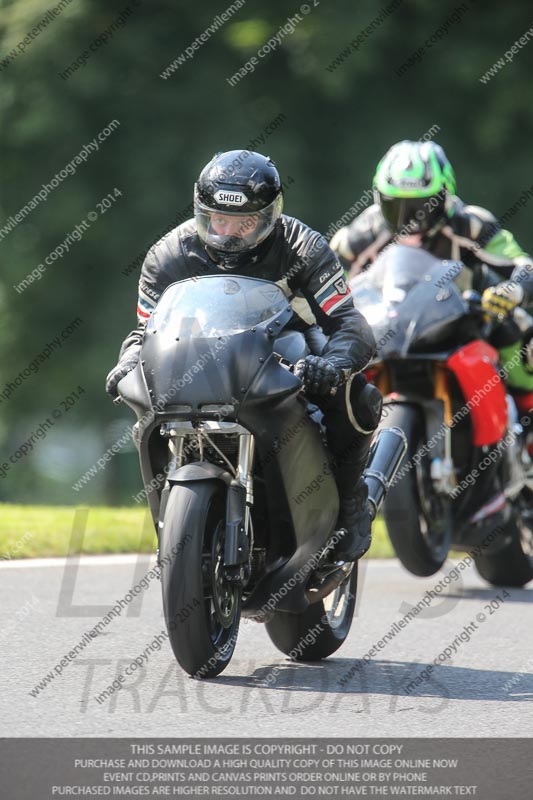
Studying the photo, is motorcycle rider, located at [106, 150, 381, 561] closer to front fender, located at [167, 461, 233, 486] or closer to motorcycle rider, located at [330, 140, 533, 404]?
front fender, located at [167, 461, 233, 486]

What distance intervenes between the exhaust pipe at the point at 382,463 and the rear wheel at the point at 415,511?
78 centimetres

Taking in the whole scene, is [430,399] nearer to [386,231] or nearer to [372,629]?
Answer: [386,231]

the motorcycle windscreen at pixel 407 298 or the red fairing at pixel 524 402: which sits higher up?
the motorcycle windscreen at pixel 407 298

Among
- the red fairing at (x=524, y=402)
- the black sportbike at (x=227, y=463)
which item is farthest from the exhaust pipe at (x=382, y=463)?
the red fairing at (x=524, y=402)

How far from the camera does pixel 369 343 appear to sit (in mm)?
5914

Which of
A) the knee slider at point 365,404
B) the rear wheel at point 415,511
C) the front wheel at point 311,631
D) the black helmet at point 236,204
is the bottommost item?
the rear wheel at point 415,511

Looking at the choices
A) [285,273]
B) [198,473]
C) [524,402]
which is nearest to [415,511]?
[524,402]

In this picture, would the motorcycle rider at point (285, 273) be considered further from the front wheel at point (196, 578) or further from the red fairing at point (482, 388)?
the red fairing at point (482, 388)

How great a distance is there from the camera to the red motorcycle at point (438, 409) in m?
7.96

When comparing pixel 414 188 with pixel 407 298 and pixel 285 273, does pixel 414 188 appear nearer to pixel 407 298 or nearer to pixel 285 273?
pixel 407 298

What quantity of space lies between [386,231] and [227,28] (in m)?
7.63

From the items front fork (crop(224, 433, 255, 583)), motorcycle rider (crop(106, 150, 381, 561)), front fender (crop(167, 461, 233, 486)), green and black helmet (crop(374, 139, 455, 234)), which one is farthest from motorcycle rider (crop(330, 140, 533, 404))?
front fender (crop(167, 461, 233, 486))

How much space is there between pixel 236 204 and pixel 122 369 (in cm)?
74
